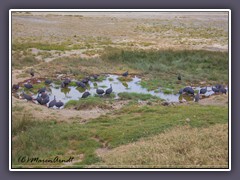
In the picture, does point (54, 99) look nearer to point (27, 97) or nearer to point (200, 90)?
point (27, 97)

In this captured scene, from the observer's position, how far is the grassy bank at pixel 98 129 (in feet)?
21.9

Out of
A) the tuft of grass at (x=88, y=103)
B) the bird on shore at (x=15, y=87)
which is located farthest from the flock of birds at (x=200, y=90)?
the bird on shore at (x=15, y=87)

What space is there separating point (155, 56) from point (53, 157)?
6.48 ft

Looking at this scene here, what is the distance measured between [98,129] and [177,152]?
3.50 ft

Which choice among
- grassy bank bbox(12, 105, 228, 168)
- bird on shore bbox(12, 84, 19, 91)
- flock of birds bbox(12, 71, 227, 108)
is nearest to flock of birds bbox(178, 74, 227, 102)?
flock of birds bbox(12, 71, 227, 108)

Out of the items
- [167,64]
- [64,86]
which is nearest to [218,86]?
[167,64]

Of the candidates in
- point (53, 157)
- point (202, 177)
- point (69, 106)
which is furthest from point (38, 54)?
point (202, 177)

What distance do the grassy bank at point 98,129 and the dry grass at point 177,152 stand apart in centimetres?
14

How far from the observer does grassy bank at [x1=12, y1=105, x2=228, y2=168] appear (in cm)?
669

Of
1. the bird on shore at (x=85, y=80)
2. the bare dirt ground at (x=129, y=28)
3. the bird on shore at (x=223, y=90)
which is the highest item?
the bare dirt ground at (x=129, y=28)

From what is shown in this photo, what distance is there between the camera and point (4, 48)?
6664 mm

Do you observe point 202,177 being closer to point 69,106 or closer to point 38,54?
point 69,106

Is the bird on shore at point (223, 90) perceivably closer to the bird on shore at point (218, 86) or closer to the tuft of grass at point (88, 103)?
the bird on shore at point (218, 86)

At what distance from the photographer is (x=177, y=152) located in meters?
6.60
